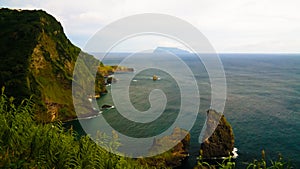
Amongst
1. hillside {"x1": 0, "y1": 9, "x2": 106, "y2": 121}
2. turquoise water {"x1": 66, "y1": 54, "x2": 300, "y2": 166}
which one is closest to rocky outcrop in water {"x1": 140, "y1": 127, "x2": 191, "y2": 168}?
turquoise water {"x1": 66, "y1": 54, "x2": 300, "y2": 166}

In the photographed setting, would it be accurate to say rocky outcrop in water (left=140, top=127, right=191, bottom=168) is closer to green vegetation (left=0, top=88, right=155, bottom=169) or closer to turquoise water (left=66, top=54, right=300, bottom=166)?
turquoise water (left=66, top=54, right=300, bottom=166)

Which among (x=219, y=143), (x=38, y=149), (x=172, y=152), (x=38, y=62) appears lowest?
(x=172, y=152)

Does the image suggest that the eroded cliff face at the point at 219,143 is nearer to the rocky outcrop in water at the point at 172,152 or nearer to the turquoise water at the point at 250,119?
the turquoise water at the point at 250,119

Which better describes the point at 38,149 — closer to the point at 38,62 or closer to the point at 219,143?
the point at 219,143

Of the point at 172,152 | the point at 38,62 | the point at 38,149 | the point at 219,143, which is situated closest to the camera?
the point at 38,149

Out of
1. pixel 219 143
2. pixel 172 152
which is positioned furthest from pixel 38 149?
pixel 219 143

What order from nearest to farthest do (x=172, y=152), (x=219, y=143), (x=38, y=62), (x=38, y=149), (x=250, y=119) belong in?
1. (x=38, y=149)
2. (x=172, y=152)
3. (x=219, y=143)
4. (x=250, y=119)
5. (x=38, y=62)

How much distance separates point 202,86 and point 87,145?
71.3m

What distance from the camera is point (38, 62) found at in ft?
176

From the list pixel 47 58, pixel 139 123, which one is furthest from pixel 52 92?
pixel 139 123

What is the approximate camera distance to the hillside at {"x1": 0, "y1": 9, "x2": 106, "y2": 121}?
46.1 meters

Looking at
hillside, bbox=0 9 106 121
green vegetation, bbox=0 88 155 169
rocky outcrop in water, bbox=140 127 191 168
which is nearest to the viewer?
green vegetation, bbox=0 88 155 169

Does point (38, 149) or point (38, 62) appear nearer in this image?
point (38, 149)

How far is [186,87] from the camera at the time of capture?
239 feet
